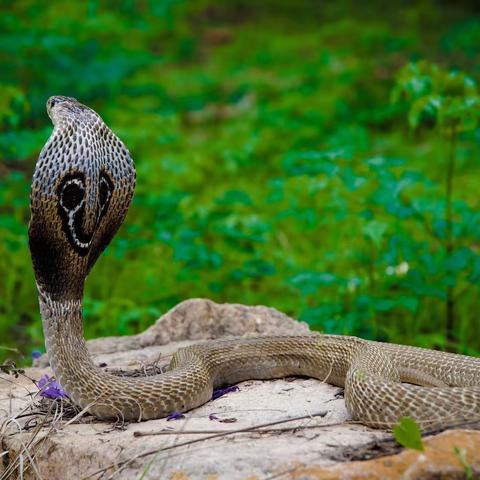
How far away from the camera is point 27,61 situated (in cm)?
977

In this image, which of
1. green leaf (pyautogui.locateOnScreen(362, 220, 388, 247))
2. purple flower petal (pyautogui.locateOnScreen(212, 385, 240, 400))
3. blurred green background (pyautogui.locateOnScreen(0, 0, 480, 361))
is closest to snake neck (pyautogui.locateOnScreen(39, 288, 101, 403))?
purple flower petal (pyautogui.locateOnScreen(212, 385, 240, 400))

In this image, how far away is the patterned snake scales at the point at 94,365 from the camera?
3.28 meters

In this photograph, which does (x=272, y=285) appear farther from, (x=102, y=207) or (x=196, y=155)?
(x=102, y=207)

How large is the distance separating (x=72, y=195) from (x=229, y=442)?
1126 mm

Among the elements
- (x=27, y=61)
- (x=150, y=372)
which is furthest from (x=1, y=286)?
(x=27, y=61)

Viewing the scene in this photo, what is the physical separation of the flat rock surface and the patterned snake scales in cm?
10

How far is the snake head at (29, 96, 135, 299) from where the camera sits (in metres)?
3.30

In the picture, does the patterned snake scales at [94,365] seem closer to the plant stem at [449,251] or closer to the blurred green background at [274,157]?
the blurred green background at [274,157]

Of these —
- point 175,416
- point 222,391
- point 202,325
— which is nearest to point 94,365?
point 175,416

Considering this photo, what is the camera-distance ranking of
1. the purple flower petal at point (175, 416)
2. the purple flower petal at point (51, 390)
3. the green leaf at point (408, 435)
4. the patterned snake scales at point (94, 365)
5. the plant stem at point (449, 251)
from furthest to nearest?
the plant stem at point (449, 251)
the purple flower petal at point (51, 390)
the purple flower petal at point (175, 416)
the patterned snake scales at point (94, 365)
the green leaf at point (408, 435)

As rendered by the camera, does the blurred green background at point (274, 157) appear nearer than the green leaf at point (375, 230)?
No

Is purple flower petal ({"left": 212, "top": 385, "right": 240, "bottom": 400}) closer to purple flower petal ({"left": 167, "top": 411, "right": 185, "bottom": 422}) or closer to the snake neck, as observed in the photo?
purple flower petal ({"left": 167, "top": 411, "right": 185, "bottom": 422})

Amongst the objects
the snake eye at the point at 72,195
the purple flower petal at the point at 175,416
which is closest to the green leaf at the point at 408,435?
the purple flower petal at the point at 175,416

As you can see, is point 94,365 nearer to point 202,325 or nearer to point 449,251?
point 202,325
